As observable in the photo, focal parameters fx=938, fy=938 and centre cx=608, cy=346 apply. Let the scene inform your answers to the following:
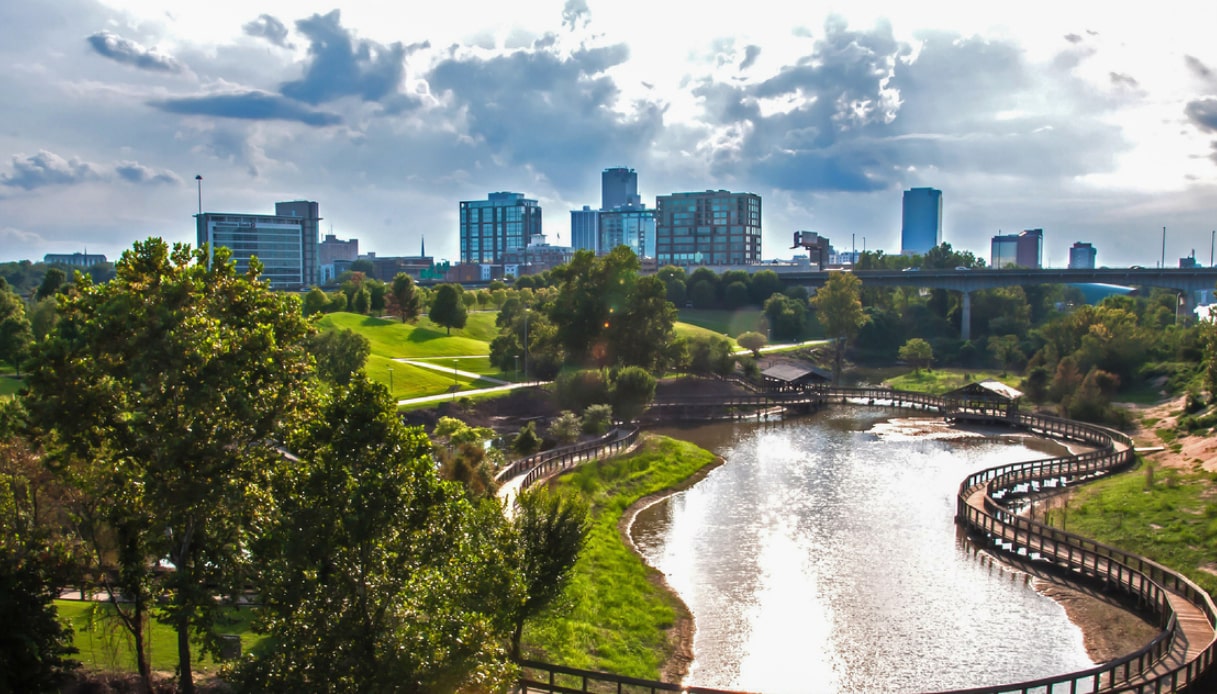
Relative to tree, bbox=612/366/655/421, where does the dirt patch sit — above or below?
below

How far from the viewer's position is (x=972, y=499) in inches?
1794

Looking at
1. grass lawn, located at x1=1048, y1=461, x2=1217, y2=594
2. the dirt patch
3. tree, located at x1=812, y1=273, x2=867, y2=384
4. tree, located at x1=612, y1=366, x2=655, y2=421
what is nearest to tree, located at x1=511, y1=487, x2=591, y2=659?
the dirt patch

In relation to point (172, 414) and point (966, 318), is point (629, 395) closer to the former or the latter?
point (172, 414)

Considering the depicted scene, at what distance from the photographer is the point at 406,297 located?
11256 centimetres

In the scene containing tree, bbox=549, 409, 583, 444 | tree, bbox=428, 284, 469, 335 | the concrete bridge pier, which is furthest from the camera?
the concrete bridge pier

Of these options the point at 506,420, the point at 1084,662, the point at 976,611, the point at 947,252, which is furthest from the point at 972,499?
the point at 947,252

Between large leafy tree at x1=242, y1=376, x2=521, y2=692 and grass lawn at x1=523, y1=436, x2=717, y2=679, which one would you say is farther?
grass lawn at x1=523, y1=436, x2=717, y2=679

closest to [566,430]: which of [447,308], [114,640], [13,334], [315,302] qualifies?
[114,640]

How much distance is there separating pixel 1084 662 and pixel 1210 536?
12237mm

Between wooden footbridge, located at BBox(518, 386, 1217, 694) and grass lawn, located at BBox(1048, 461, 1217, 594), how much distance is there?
171 centimetres

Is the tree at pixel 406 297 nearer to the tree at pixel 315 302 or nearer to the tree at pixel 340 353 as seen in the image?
the tree at pixel 315 302

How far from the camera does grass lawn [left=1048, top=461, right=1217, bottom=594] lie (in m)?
35.2

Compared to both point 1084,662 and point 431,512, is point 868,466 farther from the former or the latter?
point 431,512

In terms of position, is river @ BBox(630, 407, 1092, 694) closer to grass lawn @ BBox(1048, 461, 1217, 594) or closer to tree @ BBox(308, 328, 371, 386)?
grass lawn @ BBox(1048, 461, 1217, 594)
